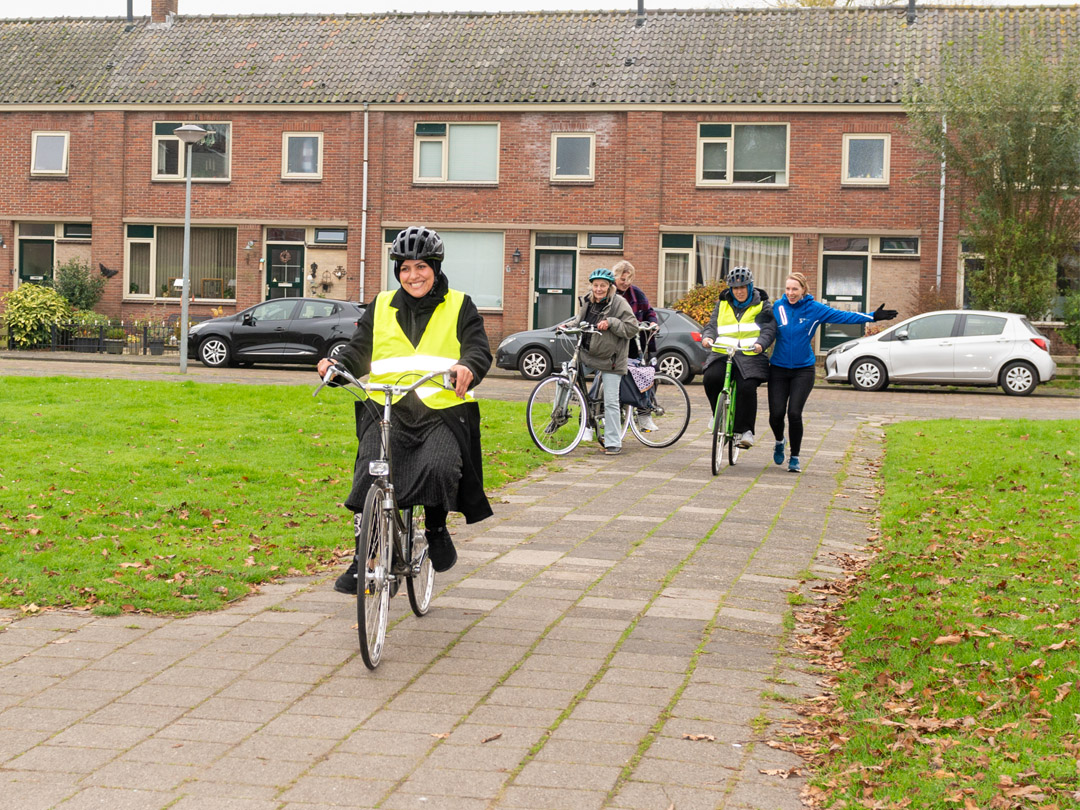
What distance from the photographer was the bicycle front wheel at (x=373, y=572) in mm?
5340

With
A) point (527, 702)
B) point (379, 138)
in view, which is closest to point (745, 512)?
Answer: point (527, 702)

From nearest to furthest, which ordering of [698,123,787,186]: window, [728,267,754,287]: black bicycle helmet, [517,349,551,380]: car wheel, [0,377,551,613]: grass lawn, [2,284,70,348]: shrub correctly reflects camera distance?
[0,377,551,613]: grass lawn → [728,267,754,287]: black bicycle helmet → [517,349,551,380]: car wheel → [2,284,70,348]: shrub → [698,123,787,186]: window

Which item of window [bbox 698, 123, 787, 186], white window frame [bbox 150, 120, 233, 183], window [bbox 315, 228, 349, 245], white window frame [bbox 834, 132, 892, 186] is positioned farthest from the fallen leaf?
white window frame [bbox 150, 120, 233, 183]

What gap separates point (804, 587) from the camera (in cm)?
745

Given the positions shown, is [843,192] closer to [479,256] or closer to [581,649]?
[479,256]

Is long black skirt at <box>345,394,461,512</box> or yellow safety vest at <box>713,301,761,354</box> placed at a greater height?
yellow safety vest at <box>713,301,761,354</box>

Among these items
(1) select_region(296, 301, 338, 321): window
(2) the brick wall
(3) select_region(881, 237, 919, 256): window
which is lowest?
(1) select_region(296, 301, 338, 321): window

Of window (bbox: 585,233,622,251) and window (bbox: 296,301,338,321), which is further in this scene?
window (bbox: 585,233,622,251)

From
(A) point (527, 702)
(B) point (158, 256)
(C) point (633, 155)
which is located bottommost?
(A) point (527, 702)

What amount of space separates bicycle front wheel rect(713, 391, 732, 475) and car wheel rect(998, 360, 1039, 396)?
13712mm

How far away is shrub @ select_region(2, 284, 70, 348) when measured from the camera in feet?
99.1

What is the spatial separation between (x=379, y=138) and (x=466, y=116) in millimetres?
2246

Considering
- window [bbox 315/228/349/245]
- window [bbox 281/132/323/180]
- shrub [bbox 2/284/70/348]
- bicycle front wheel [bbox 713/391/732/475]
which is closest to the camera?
bicycle front wheel [bbox 713/391/732/475]

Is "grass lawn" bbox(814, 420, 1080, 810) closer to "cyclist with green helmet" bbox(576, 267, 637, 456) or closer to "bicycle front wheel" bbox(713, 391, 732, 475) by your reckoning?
"bicycle front wheel" bbox(713, 391, 732, 475)
